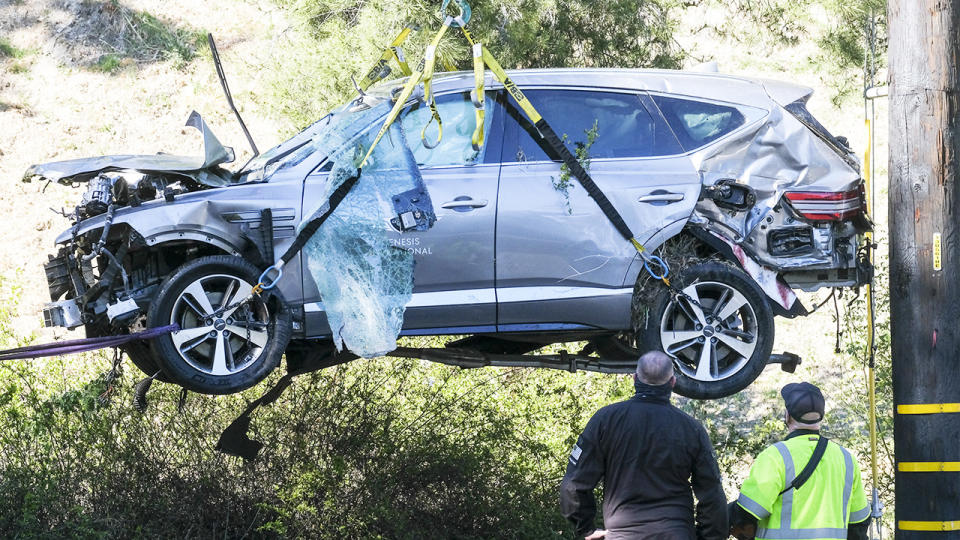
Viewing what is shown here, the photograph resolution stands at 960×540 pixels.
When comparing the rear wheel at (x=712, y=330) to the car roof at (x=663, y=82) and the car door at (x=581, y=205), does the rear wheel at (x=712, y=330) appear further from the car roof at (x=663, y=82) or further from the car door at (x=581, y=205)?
the car roof at (x=663, y=82)

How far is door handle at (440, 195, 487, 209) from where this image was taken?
6410mm

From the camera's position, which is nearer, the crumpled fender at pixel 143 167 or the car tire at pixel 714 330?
the crumpled fender at pixel 143 167

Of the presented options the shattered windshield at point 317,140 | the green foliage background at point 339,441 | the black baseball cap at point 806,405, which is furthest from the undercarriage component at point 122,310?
the black baseball cap at point 806,405

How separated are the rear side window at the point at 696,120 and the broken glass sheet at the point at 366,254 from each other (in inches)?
64.7

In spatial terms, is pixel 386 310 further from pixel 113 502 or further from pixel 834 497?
pixel 113 502

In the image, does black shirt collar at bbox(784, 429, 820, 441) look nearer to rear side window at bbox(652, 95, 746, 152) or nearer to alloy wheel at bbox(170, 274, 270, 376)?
rear side window at bbox(652, 95, 746, 152)

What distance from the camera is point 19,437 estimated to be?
9648 mm

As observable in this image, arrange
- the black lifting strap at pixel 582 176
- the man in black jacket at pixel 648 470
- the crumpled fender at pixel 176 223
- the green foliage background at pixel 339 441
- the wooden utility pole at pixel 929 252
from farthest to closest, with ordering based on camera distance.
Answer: the green foliage background at pixel 339 441, the black lifting strap at pixel 582 176, the crumpled fender at pixel 176 223, the wooden utility pole at pixel 929 252, the man in black jacket at pixel 648 470

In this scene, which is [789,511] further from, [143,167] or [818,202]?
[143,167]

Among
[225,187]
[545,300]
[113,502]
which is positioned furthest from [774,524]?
[113,502]

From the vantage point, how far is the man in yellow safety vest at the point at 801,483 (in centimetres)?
527

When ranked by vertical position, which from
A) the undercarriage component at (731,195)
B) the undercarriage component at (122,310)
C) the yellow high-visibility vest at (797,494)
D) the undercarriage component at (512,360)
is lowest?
the yellow high-visibility vest at (797,494)

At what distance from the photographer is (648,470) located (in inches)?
205

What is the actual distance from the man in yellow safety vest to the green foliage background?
3.75 meters
